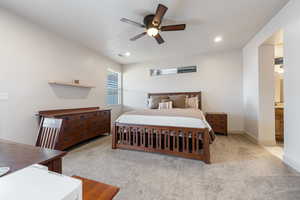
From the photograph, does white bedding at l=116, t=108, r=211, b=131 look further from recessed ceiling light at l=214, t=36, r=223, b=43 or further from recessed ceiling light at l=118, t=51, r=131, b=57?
recessed ceiling light at l=118, t=51, r=131, b=57

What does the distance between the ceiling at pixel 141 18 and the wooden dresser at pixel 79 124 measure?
187cm

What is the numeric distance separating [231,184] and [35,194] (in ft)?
6.93

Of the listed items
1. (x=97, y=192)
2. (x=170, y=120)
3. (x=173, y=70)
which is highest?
(x=173, y=70)

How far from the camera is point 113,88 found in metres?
5.34

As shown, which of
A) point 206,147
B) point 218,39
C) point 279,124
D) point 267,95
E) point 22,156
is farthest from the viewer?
point 218,39

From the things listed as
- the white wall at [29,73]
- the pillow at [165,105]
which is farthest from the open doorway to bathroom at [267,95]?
the white wall at [29,73]

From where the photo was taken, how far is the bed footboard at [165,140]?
242cm

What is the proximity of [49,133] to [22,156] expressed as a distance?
487 millimetres

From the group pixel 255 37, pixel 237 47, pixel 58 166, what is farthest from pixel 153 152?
pixel 237 47

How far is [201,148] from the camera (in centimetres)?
255

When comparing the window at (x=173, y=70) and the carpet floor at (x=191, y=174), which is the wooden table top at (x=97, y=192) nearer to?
the carpet floor at (x=191, y=174)

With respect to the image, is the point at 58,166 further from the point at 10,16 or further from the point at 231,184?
the point at 10,16

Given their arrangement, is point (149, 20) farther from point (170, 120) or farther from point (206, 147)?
point (206, 147)

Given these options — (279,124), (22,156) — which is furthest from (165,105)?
(22,156)
